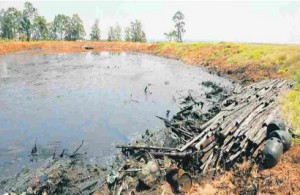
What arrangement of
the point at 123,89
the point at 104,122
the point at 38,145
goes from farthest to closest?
the point at 123,89
the point at 104,122
the point at 38,145

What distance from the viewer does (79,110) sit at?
72.3ft

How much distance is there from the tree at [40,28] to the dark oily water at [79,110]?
84.1m

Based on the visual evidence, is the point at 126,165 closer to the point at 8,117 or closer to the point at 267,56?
the point at 8,117

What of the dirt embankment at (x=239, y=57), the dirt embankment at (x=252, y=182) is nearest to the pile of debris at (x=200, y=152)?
the dirt embankment at (x=252, y=182)

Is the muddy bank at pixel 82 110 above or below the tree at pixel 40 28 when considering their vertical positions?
below

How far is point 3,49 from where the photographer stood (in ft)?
250

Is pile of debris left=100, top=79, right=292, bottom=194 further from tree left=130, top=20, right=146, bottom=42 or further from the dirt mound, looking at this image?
tree left=130, top=20, right=146, bottom=42

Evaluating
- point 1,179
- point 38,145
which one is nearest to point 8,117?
point 38,145

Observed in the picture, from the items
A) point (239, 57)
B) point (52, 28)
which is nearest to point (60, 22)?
point (52, 28)

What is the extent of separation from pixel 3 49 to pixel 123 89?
196 ft

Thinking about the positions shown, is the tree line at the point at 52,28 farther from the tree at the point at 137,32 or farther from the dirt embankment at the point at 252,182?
the dirt embankment at the point at 252,182

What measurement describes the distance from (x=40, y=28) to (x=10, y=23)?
11.7m

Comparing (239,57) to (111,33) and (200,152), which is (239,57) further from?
(111,33)

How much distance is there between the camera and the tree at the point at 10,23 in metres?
116
